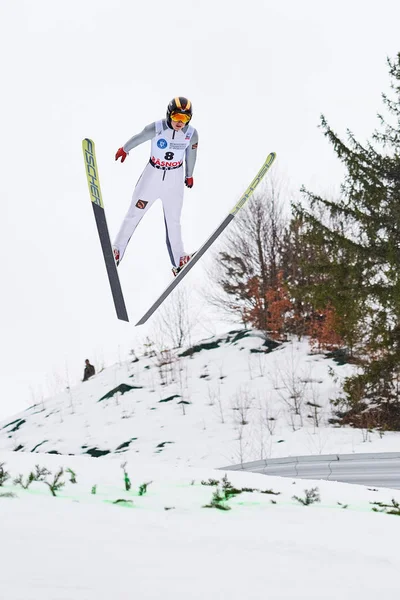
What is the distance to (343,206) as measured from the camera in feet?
36.4

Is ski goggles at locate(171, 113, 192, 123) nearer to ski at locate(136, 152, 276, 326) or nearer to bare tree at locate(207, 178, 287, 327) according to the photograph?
ski at locate(136, 152, 276, 326)

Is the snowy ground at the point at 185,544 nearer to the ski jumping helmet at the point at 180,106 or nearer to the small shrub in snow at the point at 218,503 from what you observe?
the small shrub in snow at the point at 218,503

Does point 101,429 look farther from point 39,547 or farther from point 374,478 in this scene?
point 39,547

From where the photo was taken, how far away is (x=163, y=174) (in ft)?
16.7

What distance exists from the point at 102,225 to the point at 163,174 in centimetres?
71

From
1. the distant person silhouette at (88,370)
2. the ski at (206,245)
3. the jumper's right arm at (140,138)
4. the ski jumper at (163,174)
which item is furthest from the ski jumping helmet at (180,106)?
the distant person silhouette at (88,370)

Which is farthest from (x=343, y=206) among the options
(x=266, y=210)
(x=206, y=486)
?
(x=206, y=486)

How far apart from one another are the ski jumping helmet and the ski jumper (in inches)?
11.4

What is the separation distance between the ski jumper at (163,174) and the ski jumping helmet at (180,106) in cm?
29

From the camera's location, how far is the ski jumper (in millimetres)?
4879

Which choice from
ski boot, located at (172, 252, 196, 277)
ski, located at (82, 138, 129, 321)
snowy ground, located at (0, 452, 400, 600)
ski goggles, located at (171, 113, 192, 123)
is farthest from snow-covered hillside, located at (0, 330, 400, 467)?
ski goggles, located at (171, 113, 192, 123)

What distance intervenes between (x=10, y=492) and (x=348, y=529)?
202 cm

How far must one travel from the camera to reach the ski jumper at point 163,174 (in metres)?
4.88

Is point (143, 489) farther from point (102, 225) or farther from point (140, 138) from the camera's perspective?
point (140, 138)
